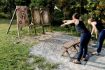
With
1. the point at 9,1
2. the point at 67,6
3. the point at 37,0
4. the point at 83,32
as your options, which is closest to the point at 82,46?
the point at 83,32

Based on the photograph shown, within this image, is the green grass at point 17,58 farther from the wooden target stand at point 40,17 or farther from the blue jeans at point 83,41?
the wooden target stand at point 40,17

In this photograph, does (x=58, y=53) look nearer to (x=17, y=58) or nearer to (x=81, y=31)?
(x=17, y=58)

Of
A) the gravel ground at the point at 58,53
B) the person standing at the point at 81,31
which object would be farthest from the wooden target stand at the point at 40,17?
the person standing at the point at 81,31

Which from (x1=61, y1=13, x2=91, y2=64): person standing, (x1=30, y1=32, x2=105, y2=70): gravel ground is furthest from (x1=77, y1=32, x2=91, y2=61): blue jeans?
(x1=30, y1=32, x2=105, y2=70): gravel ground

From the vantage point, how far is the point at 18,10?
16.3 meters

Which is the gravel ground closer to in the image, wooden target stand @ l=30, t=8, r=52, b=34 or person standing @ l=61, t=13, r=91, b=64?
person standing @ l=61, t=13, r=91, b=64

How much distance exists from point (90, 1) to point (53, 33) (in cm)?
309

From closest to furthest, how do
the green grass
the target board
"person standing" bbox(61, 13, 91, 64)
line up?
"person standing" bbox(61, 13, 91, 64)
the green grass
the target board

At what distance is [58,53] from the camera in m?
12.5

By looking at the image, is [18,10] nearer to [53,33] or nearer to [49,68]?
[53,33]

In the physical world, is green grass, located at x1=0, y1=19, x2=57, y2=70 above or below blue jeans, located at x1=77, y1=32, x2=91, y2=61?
below

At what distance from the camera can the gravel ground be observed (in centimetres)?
1058

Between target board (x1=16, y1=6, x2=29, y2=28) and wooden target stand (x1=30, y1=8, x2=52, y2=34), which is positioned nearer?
target board (x1=16, y1=6, x2=29, y2=28)

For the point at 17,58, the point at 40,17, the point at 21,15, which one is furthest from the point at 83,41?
the point at 40,17
